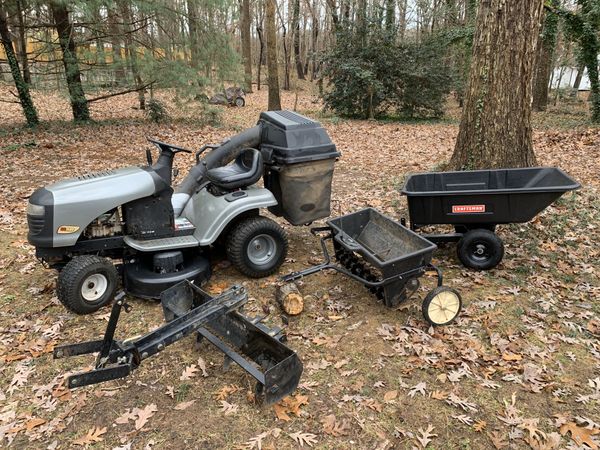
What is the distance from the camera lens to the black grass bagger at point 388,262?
371cm

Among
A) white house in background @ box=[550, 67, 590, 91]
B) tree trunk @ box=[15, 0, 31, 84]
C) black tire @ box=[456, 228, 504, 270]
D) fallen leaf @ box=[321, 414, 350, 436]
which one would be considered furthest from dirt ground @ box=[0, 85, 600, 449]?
white house in background @ box=[550, 67, 590, 91]

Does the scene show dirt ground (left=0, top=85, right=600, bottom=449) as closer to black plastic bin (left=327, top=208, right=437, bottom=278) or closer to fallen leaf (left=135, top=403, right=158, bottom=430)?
fallen leaf (left=135, top=403, right=158, bottom=430)

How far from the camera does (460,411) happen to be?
2.99 metres

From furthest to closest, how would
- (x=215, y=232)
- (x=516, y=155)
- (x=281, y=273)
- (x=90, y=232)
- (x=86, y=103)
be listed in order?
(x=86, y=103)
(x=516, y=155)
(x=281, y=273)
(x=215, y=232)
(x=90, y=232)

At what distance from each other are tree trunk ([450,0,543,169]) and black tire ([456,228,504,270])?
1.83 m

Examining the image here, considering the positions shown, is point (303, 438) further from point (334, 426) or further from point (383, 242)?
point (383, 242)

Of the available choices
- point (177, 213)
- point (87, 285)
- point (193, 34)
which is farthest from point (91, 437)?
point (193, 34)

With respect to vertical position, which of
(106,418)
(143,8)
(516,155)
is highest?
(143,8)

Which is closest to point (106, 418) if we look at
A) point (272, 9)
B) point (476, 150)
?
point (476, 150)

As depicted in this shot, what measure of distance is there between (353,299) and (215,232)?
149 cm

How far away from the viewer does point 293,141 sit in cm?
446

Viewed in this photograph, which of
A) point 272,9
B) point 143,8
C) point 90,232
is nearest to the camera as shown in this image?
point 90,232

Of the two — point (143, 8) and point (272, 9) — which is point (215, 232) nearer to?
point (143, 8)

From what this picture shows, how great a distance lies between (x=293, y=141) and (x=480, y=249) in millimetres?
2288
